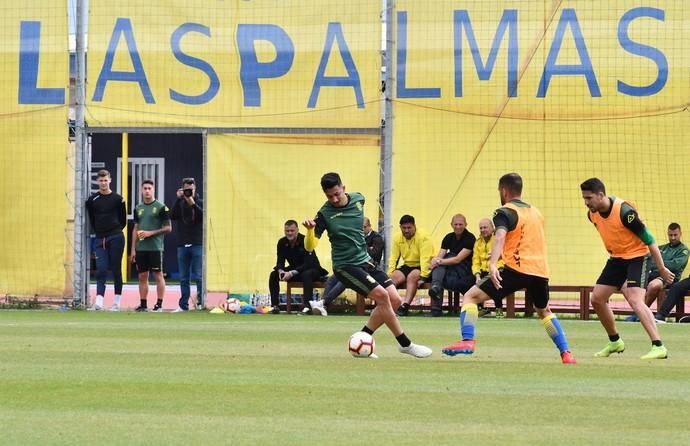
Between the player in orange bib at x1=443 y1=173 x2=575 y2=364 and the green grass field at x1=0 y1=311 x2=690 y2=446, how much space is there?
310 millimetres

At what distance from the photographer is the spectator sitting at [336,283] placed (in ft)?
65.5

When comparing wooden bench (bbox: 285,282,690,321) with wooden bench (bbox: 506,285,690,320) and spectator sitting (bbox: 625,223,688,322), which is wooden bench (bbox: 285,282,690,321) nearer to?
wooden bench (bbox: 506,285,690,320)

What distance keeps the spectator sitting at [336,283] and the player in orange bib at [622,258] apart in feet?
24.8

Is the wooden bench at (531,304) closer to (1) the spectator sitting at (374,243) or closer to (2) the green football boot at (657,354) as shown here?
(1) the spectator sitting at (374,243)

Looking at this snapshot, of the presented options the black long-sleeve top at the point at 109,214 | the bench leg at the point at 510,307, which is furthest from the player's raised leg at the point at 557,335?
the black long-sleeve top at the point at 109,214

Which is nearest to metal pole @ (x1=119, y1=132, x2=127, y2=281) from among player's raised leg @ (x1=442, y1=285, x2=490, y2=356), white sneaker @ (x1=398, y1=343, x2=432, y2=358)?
white sneaker @ (x1=398, y1=343, x2=432, y2=358)

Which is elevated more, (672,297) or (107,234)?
(107,234)

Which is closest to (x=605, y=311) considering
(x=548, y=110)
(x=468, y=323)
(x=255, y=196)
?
(x=468, y=323)

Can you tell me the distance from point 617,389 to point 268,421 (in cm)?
289

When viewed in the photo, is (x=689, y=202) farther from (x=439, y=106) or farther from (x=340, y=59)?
(x=340, y=59)

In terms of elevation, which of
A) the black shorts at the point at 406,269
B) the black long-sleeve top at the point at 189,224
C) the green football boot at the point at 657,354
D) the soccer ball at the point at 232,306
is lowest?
the soccer ball at the point at 232,306

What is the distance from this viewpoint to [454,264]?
65.3ft

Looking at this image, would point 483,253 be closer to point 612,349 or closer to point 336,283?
point 336,283

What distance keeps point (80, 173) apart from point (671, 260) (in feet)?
30.3
